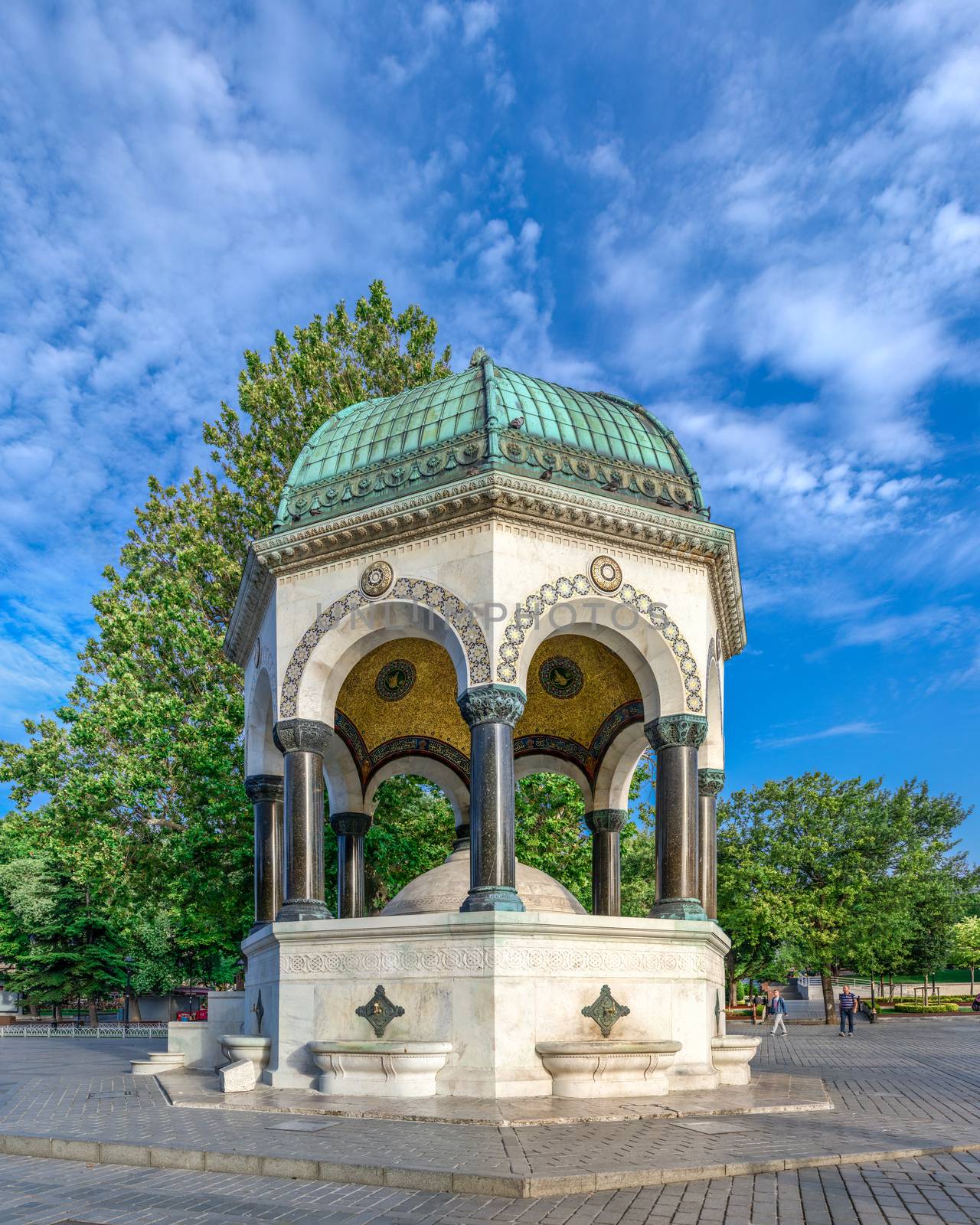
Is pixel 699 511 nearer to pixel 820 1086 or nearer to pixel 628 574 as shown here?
pixel 628 574

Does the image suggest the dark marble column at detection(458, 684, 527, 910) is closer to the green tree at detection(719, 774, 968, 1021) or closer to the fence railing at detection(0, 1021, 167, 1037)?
the fence railing at detection(0, 1021, 167, 1037)

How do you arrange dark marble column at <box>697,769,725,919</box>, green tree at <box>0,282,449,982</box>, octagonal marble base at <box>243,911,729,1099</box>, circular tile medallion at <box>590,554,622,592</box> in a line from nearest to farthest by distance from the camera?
1. octagonal marble base at <box>243,911,729,1099</box>
2. circular tile medallion at <box>590,554,622,592</box>
3. dark marble column at <box>697,769,725,919</box>
4. green tree at <box>0,282,449,982</box>

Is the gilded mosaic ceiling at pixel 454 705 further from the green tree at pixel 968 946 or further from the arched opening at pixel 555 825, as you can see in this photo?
the green tree at pixel 968 946

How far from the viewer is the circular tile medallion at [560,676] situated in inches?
711

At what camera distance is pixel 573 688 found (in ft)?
60.5

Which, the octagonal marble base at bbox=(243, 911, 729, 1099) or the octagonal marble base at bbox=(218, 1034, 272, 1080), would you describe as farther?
the octagonal marble base at bbox=(218, 1034, 272, 1080)

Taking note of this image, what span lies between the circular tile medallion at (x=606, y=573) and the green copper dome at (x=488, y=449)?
2.78 feet

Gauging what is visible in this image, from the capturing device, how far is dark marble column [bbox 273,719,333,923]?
1353 centimetres

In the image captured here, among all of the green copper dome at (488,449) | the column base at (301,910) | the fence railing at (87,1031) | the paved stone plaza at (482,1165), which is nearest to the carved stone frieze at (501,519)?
the green copper dome at (488,449)

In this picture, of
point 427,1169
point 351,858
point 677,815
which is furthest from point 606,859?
point 427,1169

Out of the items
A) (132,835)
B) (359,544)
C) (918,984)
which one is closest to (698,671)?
(359,544)

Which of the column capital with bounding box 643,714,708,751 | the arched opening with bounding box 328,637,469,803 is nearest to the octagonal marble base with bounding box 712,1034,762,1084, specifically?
the column capital with bounding box 643,714,708,751

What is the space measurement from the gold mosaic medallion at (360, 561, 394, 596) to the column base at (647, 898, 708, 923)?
17.4ft

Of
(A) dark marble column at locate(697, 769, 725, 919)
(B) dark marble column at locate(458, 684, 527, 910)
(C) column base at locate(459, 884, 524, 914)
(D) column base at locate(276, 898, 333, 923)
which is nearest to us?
(C) column base at locate(459, 884, 524, 914)
